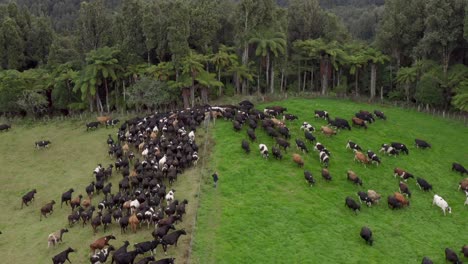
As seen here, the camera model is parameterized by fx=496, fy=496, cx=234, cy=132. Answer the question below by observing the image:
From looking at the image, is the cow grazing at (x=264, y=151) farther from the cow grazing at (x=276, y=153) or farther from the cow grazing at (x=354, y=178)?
the cow grazing at (x=354, y=178)

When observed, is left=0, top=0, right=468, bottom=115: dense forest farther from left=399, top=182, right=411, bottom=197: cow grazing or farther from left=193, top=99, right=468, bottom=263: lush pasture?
left=399, top=182, right=411, bottom=197: cow grazing

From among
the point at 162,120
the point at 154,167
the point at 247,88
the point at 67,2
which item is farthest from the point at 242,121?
the point at 67,2

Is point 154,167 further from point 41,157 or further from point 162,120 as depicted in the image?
point 41,157

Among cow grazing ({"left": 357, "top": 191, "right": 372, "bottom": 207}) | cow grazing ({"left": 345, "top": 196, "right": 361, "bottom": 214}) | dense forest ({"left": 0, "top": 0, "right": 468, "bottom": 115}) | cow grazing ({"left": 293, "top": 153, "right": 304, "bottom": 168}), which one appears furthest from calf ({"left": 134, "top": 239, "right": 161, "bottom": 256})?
dense forest ({"left": 0, "top": 0, "right": 468, "bottom": 115})

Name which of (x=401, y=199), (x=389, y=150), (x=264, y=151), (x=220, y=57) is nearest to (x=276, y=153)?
(x=264, y=151)

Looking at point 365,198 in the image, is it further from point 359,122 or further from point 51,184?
point 51,184
